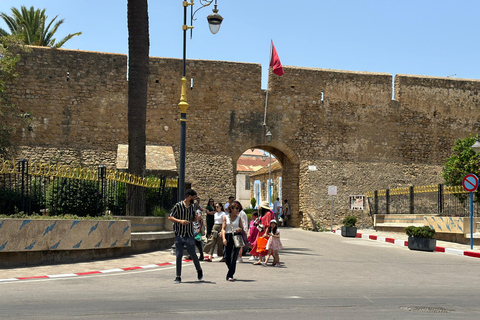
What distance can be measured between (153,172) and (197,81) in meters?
5.93

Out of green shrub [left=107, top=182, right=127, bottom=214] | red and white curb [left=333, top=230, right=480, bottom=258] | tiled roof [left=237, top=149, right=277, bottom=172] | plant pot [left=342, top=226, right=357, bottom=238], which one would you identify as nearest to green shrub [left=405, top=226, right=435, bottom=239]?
red and white curb [left=333, top=230, right=480, bottom=258]

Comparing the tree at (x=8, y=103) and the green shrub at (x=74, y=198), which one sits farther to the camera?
the tree at (x=8, y=103)

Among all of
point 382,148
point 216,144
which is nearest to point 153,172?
point 216,144

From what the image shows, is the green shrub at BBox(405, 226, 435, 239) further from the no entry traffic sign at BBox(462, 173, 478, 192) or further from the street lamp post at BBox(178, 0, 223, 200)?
the street lamp post at BBox(178, 0, 223, 200)

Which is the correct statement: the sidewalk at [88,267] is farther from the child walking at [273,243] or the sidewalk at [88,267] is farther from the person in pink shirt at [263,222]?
the child walking at [273,243]

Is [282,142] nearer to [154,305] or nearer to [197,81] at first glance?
[197,81]

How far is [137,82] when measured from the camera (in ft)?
54.5

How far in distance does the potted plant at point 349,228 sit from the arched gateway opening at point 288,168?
5.83m

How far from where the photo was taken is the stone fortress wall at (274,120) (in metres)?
26.3

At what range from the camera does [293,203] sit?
30.1m

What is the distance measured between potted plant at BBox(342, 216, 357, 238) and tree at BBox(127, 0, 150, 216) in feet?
34.1

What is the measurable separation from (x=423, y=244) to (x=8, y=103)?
703 inches

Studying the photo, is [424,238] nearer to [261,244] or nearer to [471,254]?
[471,254]

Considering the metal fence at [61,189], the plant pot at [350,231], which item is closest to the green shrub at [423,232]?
the plant pot at [350,231]
